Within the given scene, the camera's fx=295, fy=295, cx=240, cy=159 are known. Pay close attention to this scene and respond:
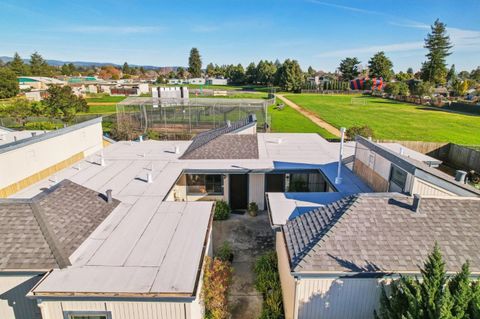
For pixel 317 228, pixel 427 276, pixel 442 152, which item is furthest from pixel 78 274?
pixel 442 152

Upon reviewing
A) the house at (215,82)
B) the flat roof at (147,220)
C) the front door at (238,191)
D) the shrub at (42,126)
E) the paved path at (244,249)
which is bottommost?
the paved path at (244,249)

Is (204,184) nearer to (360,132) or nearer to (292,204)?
(292,204)

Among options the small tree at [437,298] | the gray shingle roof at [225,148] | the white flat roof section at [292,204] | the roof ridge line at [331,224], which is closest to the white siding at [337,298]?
the roof ridge line at [331,224]

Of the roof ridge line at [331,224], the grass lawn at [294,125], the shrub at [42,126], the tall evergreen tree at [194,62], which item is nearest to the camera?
the roof ridge line at [331,224]

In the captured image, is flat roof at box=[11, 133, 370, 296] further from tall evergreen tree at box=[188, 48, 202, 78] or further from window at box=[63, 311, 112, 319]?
tall evergreen tree at box=[188, 48, 202, 78]

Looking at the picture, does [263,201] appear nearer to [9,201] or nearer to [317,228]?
[317,228]

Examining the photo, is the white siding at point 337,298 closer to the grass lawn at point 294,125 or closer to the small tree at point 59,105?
the grass lawn at point 294,125

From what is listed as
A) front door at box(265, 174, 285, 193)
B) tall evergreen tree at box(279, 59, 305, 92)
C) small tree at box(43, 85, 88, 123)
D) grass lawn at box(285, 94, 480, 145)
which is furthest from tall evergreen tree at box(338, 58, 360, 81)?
front door at box(265, 174, 285, 193)

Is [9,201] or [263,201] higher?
[9,201]
